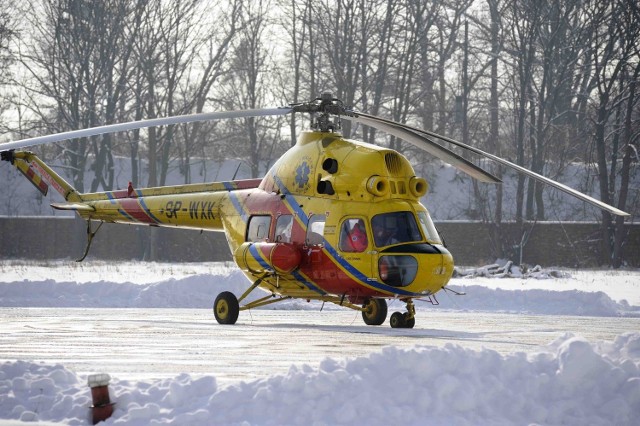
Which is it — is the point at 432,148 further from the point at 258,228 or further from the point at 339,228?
the point at 258,228

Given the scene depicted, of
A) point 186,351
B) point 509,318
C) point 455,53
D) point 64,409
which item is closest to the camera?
point 64,409

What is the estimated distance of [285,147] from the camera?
61.3 m

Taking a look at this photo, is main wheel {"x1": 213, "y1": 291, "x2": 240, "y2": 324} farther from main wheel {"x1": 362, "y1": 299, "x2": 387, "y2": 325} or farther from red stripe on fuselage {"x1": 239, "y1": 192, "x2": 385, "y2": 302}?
main wheel {"x1": 362, "y1": 299, "x2": 387, "y2": 325}

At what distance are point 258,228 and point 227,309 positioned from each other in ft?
5.00

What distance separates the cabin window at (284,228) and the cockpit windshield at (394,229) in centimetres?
180

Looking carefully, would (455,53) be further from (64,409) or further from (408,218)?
(64,409)

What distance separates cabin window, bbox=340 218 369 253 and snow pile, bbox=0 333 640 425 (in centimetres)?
747

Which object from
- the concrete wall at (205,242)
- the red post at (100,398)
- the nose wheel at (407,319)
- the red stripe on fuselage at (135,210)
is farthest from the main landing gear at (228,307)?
the concrete wall at (205,242)

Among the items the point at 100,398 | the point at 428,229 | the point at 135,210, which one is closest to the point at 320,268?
the point at 428,229

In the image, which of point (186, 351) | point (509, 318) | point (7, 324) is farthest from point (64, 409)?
point (509, 318)

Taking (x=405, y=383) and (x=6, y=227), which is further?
(x=6, y=227)

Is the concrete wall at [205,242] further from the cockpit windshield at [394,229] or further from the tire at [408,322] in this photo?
the cockpit windshield at [394,229]

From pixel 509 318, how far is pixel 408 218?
15.8 ft

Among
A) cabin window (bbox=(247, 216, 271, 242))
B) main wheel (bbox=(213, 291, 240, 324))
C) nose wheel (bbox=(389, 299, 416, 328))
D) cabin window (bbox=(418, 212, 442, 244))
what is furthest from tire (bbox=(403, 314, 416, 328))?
main wheel (bbox=(213, 291, 240, 324))
